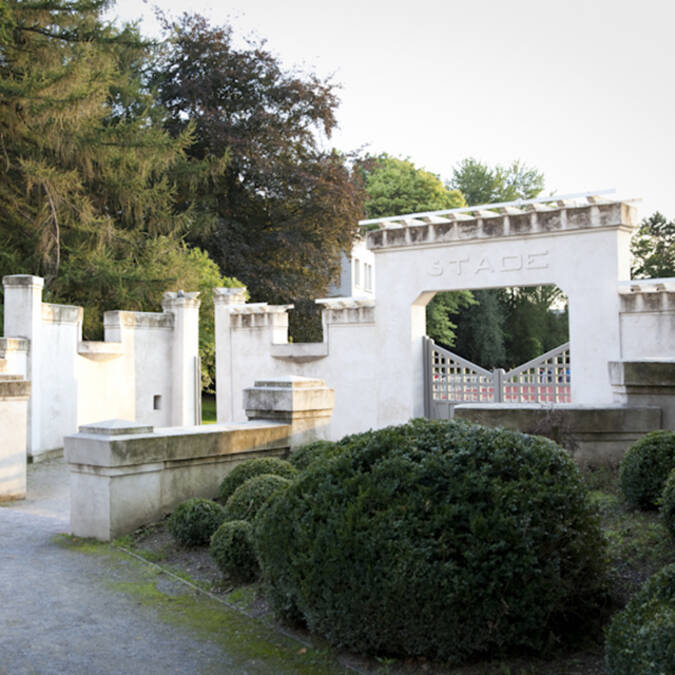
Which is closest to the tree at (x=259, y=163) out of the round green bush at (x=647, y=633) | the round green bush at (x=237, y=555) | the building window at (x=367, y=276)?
the building window at (x=367, y=276)

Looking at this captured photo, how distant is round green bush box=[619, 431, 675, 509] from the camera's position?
5.74m

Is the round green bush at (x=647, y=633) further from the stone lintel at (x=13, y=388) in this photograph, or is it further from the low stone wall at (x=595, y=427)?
the stone lintel at (x=13, y=388)

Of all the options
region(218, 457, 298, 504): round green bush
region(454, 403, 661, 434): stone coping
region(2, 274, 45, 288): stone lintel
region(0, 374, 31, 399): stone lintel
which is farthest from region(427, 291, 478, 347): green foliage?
region(218, 457, 298, 504): round green bush

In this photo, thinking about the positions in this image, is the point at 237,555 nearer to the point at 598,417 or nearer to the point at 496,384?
the point at 598,417

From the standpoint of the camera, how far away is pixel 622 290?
44.6ft

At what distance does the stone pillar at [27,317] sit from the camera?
50.1 feet

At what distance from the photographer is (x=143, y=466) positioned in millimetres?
7148

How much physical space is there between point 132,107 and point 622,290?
18.8 meters

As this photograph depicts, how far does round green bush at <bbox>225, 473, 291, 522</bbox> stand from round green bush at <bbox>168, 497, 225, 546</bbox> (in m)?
0.15

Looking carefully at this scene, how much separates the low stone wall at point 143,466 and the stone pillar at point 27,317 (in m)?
8.31

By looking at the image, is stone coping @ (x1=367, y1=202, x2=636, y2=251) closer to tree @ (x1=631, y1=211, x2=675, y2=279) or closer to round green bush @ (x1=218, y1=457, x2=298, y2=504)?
round green bush @ (x1=218, y1=457, x2=298, y2=504)

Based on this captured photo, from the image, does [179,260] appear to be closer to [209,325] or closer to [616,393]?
[209,325]

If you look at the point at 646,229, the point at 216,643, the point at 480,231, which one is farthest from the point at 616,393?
the point at 646,229

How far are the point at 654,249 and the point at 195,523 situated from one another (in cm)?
4642
